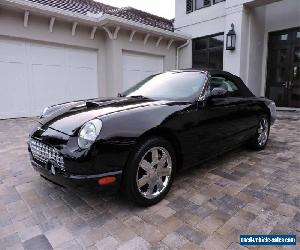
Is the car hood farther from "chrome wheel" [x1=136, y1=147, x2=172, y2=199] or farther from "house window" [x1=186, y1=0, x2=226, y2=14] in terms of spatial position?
"house window" [x1=186, y1=0, x2=226, y2=14]

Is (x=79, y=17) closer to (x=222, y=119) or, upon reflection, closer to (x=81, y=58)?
(x=81, y=58)

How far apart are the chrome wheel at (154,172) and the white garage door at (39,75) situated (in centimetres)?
725

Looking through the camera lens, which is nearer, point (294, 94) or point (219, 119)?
point (219, 119)

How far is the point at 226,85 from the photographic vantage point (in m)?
3.48

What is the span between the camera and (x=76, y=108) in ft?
8.66

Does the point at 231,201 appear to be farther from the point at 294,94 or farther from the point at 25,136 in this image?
the point at 294,94

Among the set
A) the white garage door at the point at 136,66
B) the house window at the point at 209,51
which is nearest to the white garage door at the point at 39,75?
the white garage door at the point at 136,66

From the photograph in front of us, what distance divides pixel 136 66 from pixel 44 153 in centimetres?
885

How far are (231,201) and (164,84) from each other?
1.56 meters

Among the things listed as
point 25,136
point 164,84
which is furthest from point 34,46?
point 164,84

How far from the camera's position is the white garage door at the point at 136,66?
10305 millimetres

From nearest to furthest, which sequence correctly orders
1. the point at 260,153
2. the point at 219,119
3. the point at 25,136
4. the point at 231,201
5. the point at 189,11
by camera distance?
the point at 231,201, the point at 219,119, the point at 260,153, the point at 25,136, the point at 189,11

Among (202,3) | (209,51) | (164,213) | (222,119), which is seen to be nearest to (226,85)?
(222,119)

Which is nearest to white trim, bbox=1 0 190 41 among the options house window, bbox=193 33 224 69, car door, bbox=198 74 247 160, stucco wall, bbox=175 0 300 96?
house window, bbox=193 33 224 69
